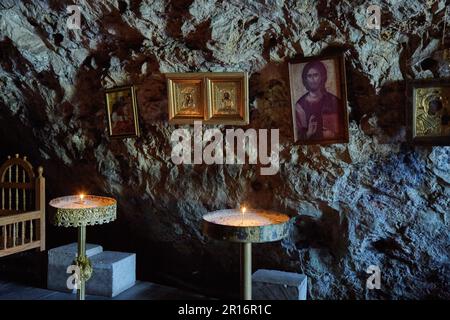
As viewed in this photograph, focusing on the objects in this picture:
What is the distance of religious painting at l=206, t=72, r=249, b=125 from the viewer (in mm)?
3607

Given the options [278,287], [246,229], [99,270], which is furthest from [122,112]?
[278,287]

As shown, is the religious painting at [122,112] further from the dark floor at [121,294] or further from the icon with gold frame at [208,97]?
the dark floor at [121,294]

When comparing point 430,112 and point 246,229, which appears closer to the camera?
point 246,229

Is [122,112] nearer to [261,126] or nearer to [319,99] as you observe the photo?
[261,126]

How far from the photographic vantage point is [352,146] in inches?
134

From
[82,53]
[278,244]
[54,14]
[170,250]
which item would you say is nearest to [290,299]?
[278,244]

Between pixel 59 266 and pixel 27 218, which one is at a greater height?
pixel 27 218

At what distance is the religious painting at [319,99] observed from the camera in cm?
330

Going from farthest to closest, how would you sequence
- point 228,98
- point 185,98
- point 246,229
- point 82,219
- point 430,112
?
point 185,98 < point 228,98 < point 82,219 < point 430,112 < point 246,229

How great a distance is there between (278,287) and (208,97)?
1794mm

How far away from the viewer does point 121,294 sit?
4.23 m

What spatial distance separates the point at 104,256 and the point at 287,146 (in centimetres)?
237

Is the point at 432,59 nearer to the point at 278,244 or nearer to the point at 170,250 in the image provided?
the point at 278,244
